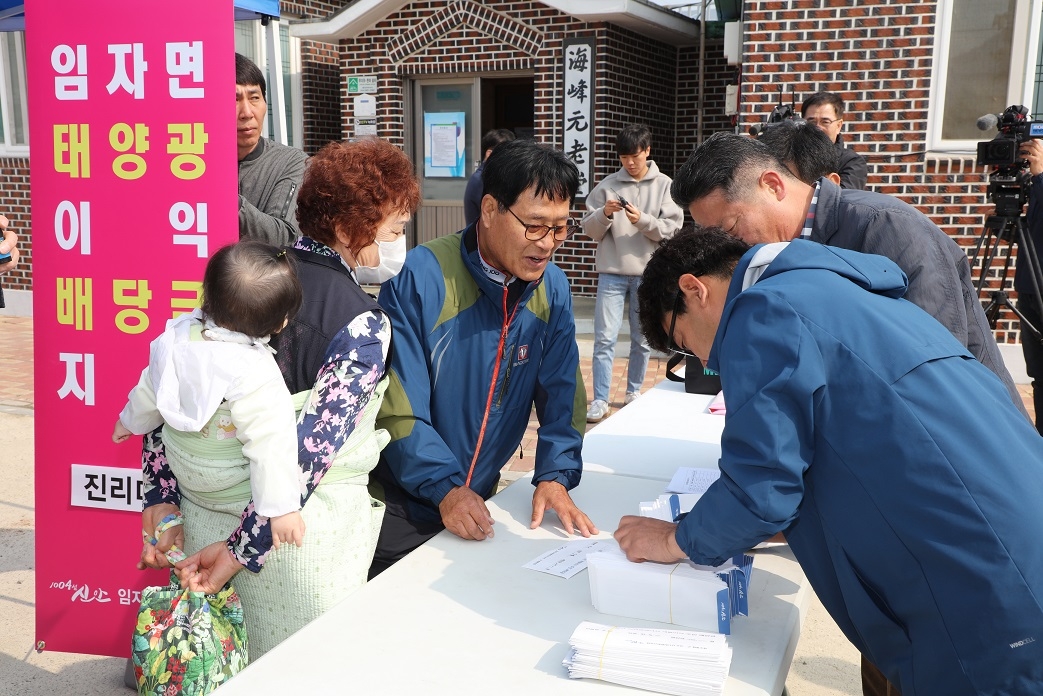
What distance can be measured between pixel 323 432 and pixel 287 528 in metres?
0.20

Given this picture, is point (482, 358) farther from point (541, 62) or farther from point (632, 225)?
point (541, 62)

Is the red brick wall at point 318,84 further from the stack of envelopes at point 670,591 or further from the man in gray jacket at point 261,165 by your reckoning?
the stack of envelopes at point 670,591

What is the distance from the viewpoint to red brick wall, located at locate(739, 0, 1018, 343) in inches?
257

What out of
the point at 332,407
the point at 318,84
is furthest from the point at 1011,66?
the point at 318,84

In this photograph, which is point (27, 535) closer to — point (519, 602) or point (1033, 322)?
point (519, 602)

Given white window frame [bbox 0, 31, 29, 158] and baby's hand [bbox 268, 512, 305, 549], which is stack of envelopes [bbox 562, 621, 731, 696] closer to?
baby's hand [bbox 268, 512, 305, 549]

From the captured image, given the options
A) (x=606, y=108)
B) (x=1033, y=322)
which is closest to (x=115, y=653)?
(x=1033, y=322)

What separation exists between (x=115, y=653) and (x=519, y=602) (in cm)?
174

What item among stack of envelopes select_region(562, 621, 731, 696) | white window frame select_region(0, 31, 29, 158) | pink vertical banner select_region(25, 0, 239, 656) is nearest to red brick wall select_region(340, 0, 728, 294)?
white window frame select_region(0, 31, 29, 158)

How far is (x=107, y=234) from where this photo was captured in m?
2.61

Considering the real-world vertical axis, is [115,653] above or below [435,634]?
below

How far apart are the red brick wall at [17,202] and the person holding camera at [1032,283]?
9.73m

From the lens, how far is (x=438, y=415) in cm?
225

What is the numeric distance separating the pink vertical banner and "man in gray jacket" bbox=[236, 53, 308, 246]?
1.77 ft
